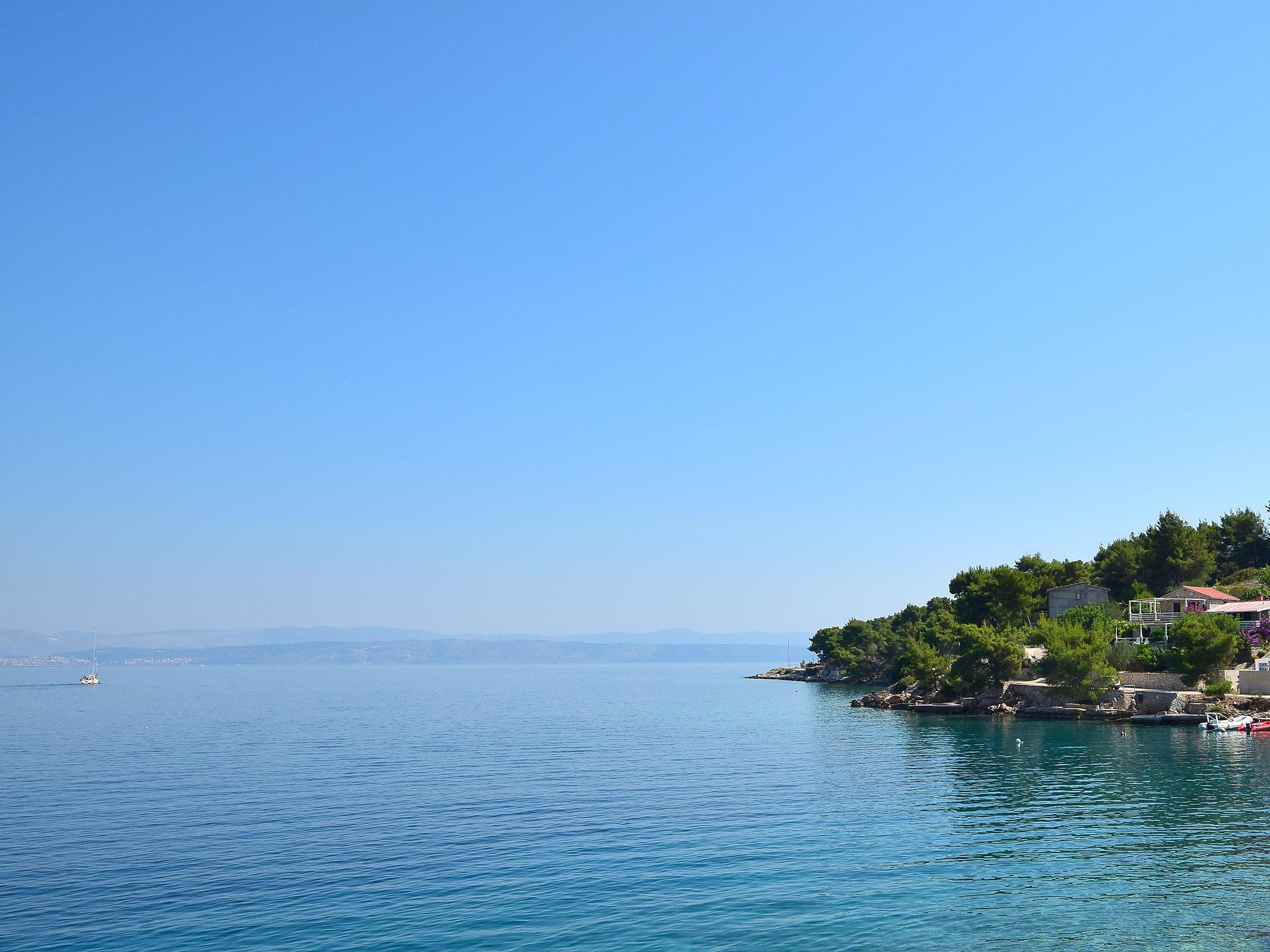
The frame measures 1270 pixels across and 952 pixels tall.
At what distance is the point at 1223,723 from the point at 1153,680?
685 inches

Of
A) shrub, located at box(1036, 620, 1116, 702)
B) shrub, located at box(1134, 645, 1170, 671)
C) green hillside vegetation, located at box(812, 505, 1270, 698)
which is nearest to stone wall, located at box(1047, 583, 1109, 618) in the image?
green hillside vegetation, located at box(812, 505, 1270, 698)

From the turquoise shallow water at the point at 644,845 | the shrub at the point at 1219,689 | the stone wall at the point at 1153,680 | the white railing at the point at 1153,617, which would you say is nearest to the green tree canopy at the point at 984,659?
the stone wall at the point at 1153,680

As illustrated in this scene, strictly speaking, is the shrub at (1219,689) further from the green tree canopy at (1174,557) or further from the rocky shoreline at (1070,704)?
the green tree canopy at (1174,557)

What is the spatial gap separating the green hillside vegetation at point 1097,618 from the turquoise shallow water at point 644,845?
65.2 feet

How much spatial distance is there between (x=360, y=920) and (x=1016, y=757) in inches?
2376

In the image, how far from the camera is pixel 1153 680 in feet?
343

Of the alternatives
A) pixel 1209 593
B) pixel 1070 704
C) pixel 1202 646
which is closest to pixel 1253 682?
pixel 1202 646

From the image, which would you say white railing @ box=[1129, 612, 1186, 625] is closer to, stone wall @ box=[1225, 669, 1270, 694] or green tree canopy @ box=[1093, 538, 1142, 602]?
stone wall @ box=[1225, 669, 1270, 694]

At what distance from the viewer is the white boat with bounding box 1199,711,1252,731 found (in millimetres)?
86750

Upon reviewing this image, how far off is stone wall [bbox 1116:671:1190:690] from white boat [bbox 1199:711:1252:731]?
11.0m

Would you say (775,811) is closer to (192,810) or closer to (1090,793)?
(1090,793)

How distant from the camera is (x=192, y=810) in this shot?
53875 millimetres

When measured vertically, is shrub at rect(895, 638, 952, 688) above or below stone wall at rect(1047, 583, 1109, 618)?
below

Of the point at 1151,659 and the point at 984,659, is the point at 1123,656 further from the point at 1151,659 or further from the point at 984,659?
the point at 984,659
